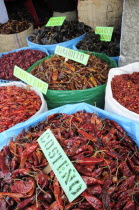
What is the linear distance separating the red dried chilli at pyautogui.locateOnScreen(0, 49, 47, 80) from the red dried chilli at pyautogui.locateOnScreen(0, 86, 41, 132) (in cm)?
55

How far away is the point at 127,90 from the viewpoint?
7.43ft

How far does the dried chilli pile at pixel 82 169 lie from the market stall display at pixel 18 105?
1.27 ft

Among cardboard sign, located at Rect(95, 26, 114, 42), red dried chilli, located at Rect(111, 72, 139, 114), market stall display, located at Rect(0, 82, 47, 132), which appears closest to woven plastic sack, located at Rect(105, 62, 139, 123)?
red dried chilli, located at Rect(111, 72, 139, 114)

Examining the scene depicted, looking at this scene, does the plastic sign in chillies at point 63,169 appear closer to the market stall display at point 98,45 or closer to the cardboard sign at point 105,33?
the market stall display at point 98,45

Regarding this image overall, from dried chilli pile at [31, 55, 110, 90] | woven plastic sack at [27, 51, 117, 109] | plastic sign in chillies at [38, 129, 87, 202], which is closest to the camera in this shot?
plastic sign in chillies at [38, 129, 87, 202]

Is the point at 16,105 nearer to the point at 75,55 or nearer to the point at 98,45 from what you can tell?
the point at 75,55

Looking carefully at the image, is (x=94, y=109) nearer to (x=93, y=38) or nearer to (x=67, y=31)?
(x=93, y=38)

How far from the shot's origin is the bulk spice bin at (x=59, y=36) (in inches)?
146

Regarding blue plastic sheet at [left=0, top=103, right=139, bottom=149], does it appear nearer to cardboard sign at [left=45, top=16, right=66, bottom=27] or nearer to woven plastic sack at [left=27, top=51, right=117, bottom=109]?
woven plastic sack at [left=27, top=51, right=117, bottom=109]

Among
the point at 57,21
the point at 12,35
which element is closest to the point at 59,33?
the point at 57,21

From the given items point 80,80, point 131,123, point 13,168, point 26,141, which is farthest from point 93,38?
point 13,168

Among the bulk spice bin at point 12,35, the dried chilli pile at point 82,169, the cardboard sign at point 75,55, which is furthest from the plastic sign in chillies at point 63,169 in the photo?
the bulk spice bin at point 12,35

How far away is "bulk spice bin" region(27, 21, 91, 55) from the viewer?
370 centimetres

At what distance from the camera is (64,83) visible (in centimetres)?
272
